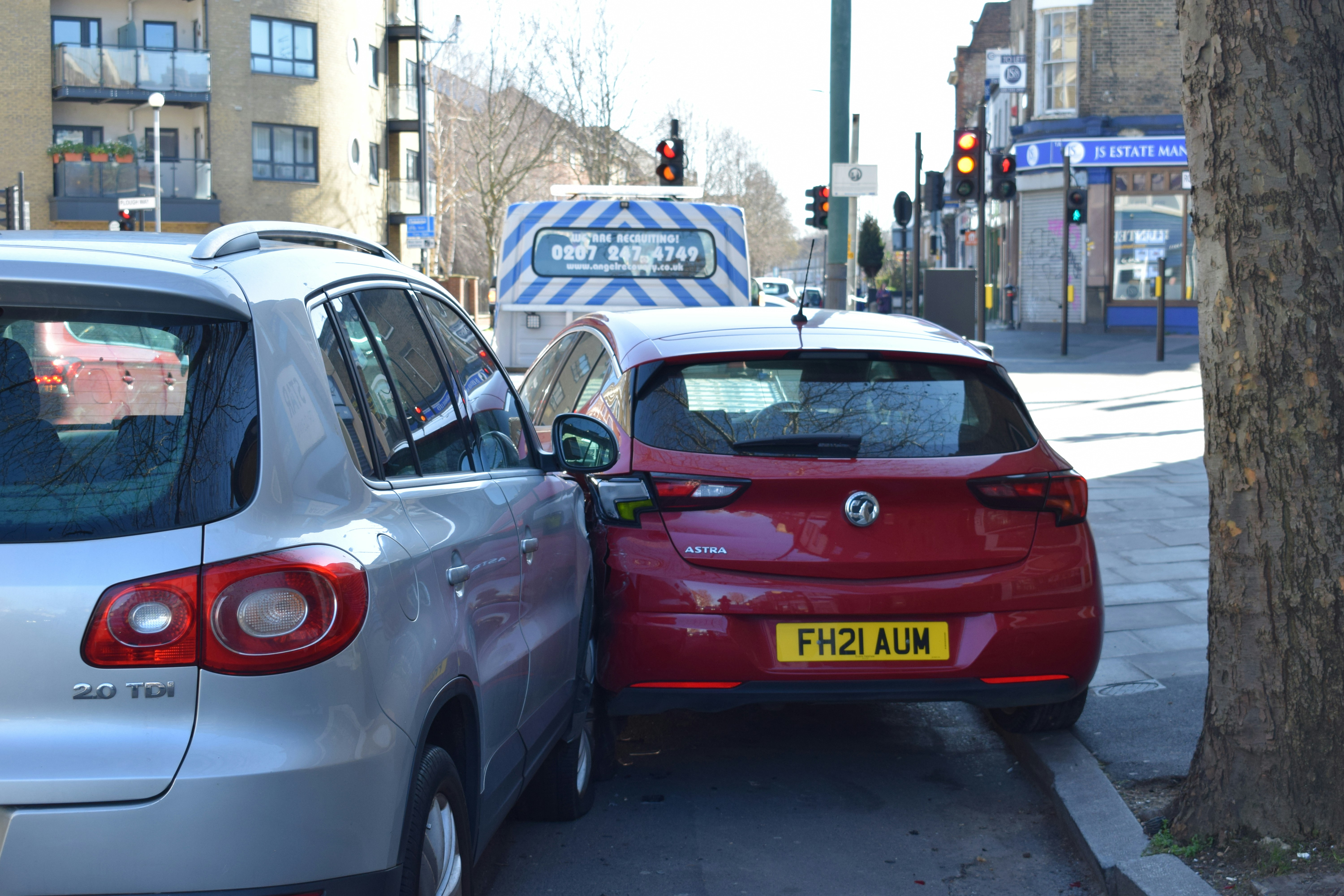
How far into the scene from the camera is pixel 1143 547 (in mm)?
9102

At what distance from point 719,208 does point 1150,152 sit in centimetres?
2581

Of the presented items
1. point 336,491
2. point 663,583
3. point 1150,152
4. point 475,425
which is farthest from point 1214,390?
point 1150,152

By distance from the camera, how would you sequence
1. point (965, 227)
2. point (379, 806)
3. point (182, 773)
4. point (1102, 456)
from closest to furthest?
→ point (182, 773)
point (379, 806)
point (1102, 456)
point (965, 227)

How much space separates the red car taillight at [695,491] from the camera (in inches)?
172

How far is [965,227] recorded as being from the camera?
59.8 metres

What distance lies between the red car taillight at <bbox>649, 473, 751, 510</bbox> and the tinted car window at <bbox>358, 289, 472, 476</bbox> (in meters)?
0.98

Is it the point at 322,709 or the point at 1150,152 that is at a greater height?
the point at 1150,152

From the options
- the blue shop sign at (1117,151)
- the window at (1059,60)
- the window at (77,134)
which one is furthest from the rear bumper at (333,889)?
the window at (77,134)

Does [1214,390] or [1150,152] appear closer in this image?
[1214,390]

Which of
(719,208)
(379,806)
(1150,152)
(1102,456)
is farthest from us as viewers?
(1150,152)

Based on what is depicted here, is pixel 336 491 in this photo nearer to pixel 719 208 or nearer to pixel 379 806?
pixel 379 806

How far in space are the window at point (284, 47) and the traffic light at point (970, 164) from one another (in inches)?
1374

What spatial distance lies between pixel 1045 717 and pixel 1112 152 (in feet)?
116

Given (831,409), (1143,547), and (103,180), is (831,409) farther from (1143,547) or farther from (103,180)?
(103,180)
